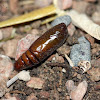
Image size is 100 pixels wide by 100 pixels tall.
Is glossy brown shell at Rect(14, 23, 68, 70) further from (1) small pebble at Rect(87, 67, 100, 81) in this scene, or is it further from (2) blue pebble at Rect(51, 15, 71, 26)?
(1) small pebble at Rect(87, 67, 100, 81)

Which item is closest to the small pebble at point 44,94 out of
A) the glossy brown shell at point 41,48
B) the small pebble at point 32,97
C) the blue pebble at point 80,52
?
the small pebble at point 32,97

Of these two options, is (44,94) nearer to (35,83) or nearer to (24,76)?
(35,83)

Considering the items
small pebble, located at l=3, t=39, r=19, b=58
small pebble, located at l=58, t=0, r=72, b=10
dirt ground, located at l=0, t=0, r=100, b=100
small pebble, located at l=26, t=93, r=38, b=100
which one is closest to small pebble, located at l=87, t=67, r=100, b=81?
dirt ground, located at l=0, t=0, r=100, b=100

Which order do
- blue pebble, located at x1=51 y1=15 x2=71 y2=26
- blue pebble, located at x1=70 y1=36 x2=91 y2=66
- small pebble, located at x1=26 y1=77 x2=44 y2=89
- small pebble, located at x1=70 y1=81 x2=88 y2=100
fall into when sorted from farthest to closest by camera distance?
1. blue pebble, located at x1=51 y1=15 x2=71 y2=26
2. blue pebble, located at x1=70 y1=36 x2=91 y2=66
3. small pebble, located at x1=26 y1=77 x2=44 y2=89
4. small pebble, located at x1=70 y1=81 x2=88 y2=100

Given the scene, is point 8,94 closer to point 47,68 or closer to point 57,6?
point 47,68

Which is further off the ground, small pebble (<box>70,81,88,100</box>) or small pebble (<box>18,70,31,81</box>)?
small pebble (<box>18,70,31,81</box>)

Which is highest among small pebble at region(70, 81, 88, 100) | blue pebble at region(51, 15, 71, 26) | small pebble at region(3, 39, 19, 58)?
blue pebble at region(51, 15, 71, 26)

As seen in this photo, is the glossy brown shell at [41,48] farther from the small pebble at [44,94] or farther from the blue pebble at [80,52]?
the small pebble at [44,94]
